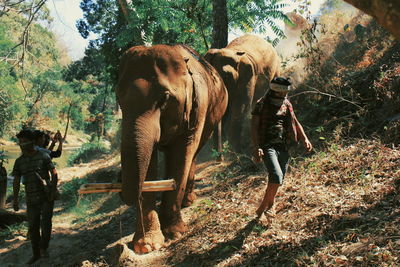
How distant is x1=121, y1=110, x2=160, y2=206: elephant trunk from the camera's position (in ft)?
15.2

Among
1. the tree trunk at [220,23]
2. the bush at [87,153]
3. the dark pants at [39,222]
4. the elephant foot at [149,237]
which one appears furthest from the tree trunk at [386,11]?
the bush at [87,153]

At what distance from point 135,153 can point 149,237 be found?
164 cm

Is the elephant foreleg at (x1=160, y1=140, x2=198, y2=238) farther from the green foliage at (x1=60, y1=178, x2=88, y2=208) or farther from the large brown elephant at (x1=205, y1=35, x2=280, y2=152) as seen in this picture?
the green foliage at (x1=60, y1=178, x2=88, y2=208)

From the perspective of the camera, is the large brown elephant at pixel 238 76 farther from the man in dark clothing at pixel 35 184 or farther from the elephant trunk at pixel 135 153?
the elephant trunk at pixel 135 153

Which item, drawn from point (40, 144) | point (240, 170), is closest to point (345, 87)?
point (240, 170)

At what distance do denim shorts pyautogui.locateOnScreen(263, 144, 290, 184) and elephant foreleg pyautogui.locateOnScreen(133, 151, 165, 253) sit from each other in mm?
1667

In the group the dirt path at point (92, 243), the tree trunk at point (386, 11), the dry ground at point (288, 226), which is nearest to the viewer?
the tree trunk at point (386, 11)

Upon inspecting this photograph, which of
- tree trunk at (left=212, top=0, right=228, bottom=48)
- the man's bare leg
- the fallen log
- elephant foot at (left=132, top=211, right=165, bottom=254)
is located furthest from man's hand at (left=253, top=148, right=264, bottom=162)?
tree trunk at (left=212, top=0, right=228, bottom=48)

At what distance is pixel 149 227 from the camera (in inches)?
227

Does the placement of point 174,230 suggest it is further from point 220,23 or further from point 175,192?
point 220,23

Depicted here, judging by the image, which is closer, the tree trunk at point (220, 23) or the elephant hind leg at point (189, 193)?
the elephant hind leg at point (189, 193)

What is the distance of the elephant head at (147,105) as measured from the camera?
4.66m

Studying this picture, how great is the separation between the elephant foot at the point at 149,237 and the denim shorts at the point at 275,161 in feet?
6.17

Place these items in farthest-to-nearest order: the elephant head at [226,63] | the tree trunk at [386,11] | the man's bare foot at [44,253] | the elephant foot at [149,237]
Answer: the elephant head at [226,63]
the man's bare foot at [44,253]
the elephant foot at [149,237]
the tree trunk at [386,11]
